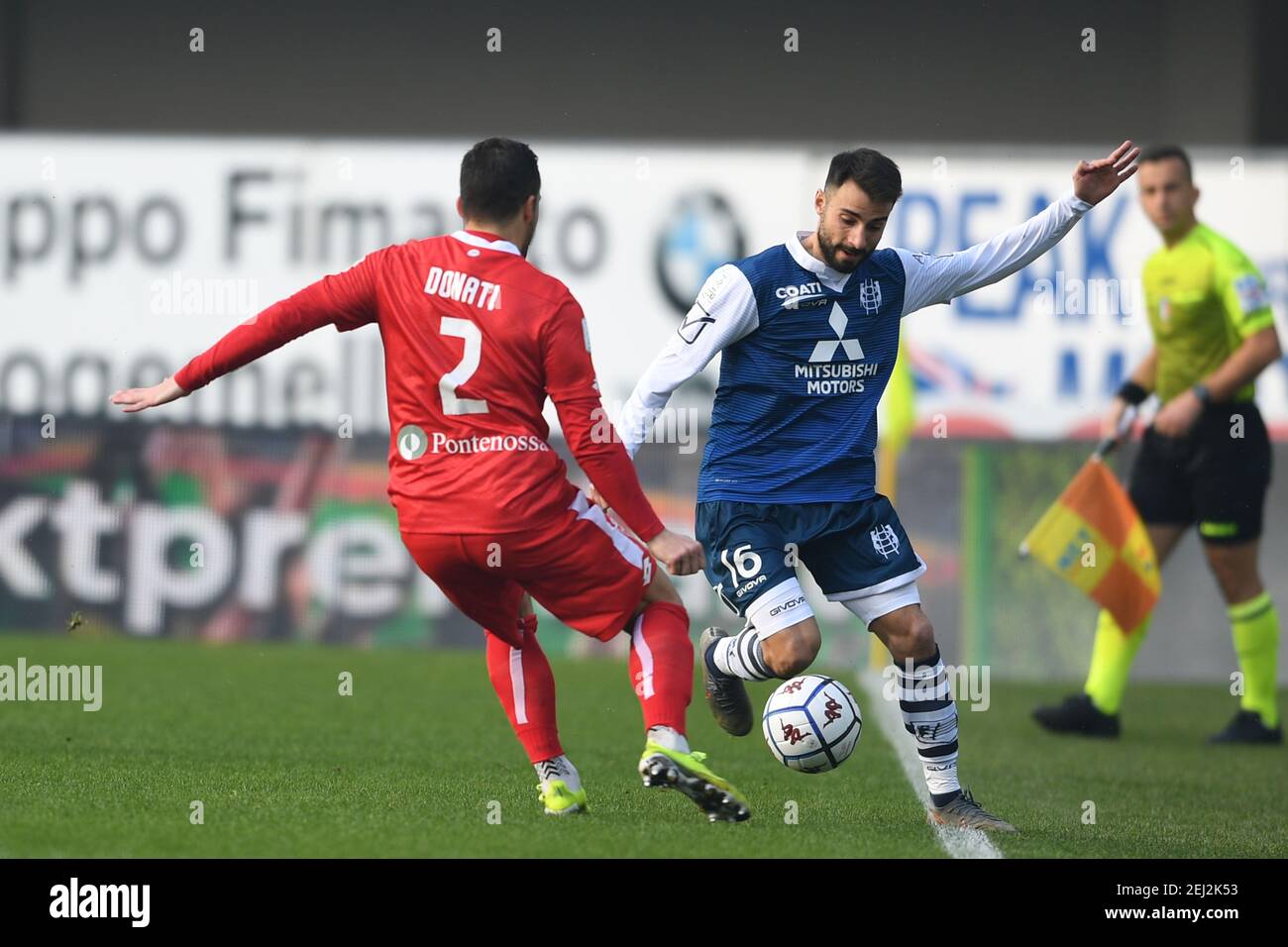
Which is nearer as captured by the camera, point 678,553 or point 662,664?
point 678,553

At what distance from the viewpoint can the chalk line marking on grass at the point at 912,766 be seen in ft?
16.2

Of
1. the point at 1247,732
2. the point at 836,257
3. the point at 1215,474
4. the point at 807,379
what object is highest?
the point at 836,257

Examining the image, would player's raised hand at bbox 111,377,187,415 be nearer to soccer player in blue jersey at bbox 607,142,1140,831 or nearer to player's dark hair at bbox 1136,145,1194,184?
soccer player in blue jersey at bbox 607,142,1140,831

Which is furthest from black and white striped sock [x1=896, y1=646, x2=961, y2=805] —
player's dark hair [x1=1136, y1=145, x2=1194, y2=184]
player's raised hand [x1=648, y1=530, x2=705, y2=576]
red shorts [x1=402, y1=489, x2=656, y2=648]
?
player's dark hair [x1=1136, y1=145, x2=1194, y2=184]

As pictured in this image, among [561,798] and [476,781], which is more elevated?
[561,798]

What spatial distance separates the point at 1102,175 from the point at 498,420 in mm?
2152

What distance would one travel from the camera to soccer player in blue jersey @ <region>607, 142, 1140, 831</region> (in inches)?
214

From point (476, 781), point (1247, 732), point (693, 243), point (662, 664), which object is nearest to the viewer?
point (662, 664)

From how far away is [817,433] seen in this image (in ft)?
18.5

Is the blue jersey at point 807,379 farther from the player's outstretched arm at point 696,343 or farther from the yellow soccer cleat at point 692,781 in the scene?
the yellow soccer cleat at point 692,781

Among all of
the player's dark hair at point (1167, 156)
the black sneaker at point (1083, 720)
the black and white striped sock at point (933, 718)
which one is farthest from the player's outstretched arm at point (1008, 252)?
the black sneaker at point (1083, 720)

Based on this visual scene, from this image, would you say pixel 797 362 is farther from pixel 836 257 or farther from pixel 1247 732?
pixel 1247 732

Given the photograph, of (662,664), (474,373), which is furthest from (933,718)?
(474,373)

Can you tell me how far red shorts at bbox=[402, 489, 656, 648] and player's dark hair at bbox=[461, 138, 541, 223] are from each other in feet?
2.73
